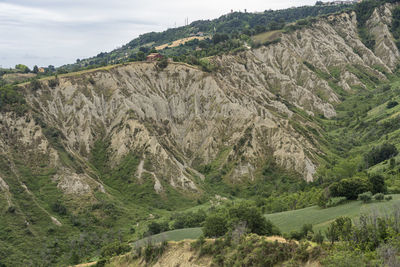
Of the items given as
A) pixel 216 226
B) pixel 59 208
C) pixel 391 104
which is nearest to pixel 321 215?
pixel 216 226

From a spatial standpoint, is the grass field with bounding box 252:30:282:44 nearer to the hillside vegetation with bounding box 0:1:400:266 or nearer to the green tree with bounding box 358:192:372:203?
the hillside vegetation with bounding box 0:1:400:266

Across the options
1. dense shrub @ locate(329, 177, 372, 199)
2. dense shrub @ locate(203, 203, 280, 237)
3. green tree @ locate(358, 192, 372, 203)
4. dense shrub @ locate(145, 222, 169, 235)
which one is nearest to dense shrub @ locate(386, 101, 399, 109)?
dense shrub @ locate(329, 177, 372, 199)

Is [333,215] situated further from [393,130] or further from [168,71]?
[168,71]

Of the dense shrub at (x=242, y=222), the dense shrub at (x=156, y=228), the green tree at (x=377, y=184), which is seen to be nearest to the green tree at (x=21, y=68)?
the dense shrub at (x=156, y=228)

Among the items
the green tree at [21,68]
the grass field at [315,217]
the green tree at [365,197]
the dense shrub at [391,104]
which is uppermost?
the green tree at [21,68]

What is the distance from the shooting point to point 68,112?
95000mm

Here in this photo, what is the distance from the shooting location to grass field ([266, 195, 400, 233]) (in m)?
45.5

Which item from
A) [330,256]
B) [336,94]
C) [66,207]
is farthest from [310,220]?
[336,94]

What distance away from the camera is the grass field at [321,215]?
4547 cm

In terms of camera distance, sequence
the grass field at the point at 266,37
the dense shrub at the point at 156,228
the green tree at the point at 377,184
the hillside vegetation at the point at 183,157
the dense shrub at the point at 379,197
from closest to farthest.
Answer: the dense shrub at the point at 379,197 → the green tree at the point at 377,184 → the hillside vegetation at the point at 183,157 → the dense shrub at the point at 156,228 → the grass field at the point at 266,37

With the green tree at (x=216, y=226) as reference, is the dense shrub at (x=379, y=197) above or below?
above

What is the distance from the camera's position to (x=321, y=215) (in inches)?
1993

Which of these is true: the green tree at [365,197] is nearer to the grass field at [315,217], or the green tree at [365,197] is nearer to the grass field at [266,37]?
the grass field at [315,217]

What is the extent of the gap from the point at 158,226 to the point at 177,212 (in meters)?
10.6
